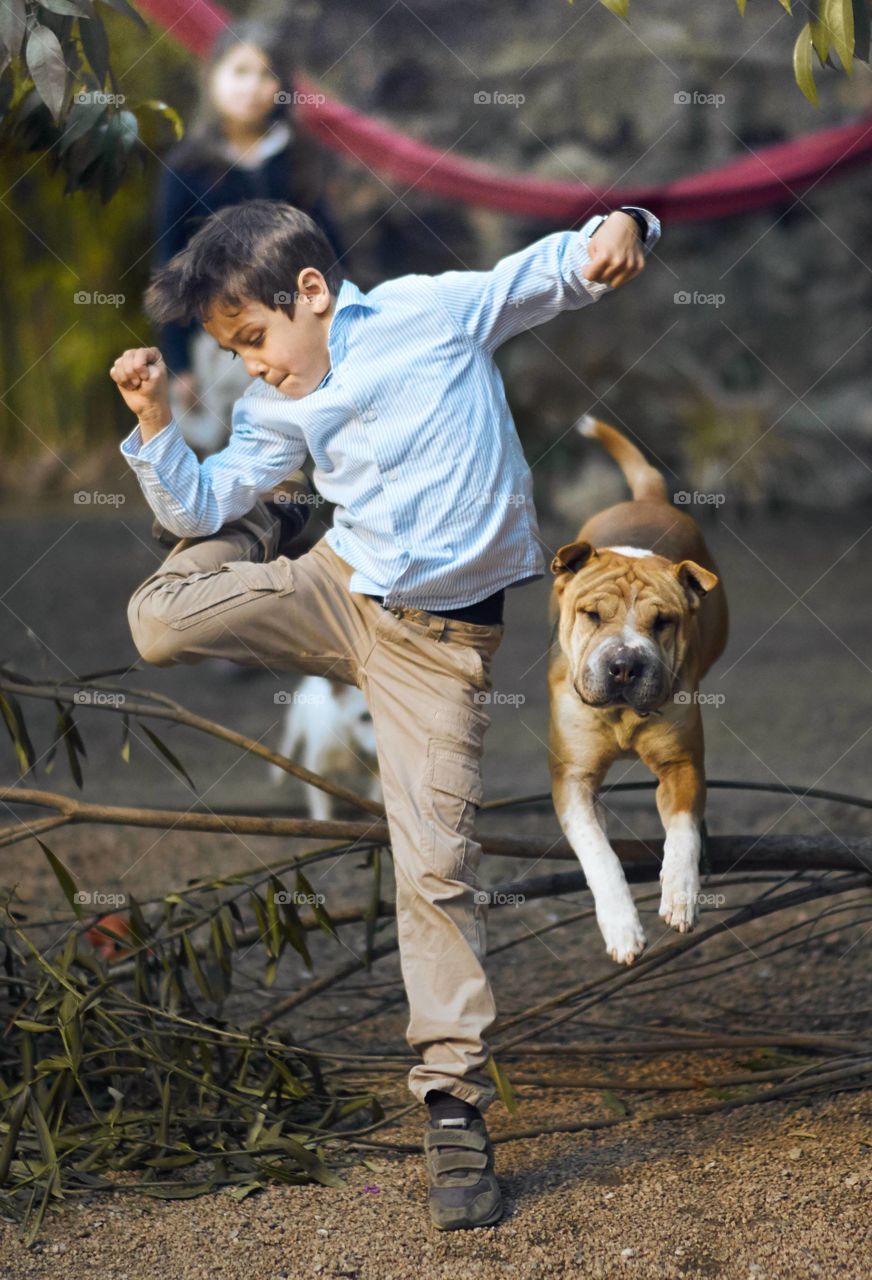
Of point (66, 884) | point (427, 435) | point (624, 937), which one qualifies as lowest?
point (66, 884)

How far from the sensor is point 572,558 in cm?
248

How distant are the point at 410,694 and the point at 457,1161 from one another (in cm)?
72

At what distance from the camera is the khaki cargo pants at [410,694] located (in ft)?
7.76

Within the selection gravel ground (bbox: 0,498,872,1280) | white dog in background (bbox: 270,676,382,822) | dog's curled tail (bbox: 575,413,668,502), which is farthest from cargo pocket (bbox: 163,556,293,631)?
white dog in background (bbox: 270,676,382,822)

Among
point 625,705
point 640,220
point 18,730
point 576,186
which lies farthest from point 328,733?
point 576,186

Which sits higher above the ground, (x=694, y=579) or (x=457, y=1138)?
(x=694, y=579)

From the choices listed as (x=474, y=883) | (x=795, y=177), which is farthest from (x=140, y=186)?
(x=474, y=883)

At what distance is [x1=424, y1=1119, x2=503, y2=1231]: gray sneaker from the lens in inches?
90.7

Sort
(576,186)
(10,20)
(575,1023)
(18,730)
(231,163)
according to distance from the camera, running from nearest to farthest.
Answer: (10,20) → (18,730) → (575,1023) → (231,163) → (576,186)

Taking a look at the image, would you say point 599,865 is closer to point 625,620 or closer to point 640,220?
point 625,620

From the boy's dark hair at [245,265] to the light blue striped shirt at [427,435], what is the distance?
0.28 feet

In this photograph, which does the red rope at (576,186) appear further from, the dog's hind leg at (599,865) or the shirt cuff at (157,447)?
the dog's hind leg at (599,865)

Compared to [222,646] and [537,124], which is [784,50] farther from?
[222,646]

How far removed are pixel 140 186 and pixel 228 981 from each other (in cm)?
522
